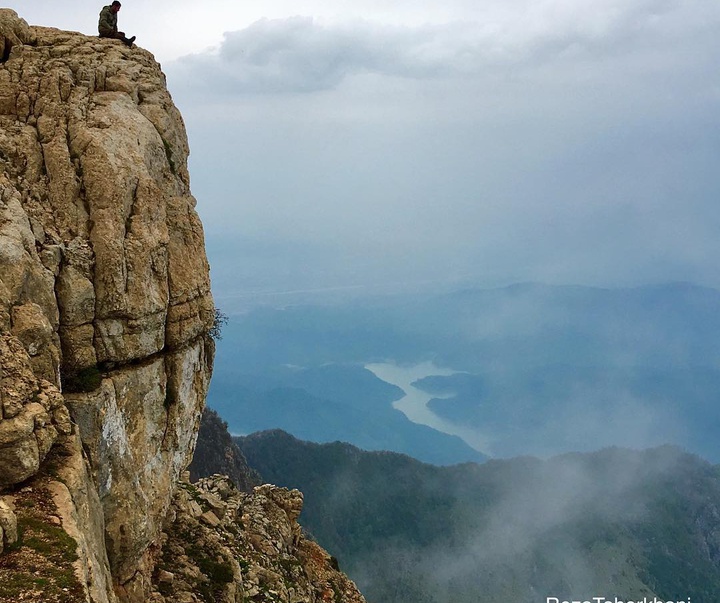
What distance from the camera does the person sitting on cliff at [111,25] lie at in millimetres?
24844

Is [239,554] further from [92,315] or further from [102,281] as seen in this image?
[102,281]

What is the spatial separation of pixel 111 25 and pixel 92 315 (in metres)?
14.1

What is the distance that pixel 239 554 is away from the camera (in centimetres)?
3073

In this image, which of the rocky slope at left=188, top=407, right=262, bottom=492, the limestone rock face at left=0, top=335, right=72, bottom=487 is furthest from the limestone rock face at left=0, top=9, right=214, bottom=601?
the rocky slope at left=188, top=407, right=262, bottom=492

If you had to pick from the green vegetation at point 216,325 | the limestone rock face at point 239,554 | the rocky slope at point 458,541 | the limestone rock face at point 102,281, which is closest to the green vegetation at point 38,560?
the limestone rock face at point 102,281

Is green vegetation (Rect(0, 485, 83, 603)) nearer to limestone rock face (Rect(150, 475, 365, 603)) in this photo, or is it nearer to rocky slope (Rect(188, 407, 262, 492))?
limestone rock face (Rect(150, 475, 365, 603))

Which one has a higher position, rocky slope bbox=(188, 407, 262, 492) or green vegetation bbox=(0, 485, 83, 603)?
green vegetation bbox=(0, 485, 83, 603)

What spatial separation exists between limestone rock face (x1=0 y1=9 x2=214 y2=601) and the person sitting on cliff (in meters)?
0.78

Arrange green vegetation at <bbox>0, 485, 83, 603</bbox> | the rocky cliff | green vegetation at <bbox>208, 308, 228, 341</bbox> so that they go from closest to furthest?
green vegetation at <bbox>0, 485, 83, 603</bbox> → the rocky cliff → green vegetation at <bbox>208, 308, 228, 341</bbox>

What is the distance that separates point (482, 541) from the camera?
178m

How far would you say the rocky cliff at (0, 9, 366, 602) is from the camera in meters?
13.2

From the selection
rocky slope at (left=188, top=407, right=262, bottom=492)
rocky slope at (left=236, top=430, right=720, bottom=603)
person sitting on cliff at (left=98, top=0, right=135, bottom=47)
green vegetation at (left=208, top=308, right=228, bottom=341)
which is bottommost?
rocky slope at (left=236, top=430, right=720, bottom=603)

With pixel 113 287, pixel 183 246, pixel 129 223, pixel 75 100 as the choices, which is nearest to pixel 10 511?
pixel 113 287

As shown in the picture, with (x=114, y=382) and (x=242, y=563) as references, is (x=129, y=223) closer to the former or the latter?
(x=114, y=382)
